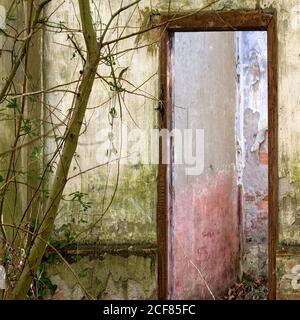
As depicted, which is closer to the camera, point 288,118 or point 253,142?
point 288,118

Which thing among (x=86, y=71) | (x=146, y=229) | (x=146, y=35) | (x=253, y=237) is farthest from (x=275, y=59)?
(x=253, y=237)

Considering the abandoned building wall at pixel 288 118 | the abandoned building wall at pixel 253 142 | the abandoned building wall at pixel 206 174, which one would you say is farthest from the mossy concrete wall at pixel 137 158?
the abandoned building wall at pixel 253 142

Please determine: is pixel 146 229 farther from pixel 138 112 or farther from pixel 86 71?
pixel 86 71

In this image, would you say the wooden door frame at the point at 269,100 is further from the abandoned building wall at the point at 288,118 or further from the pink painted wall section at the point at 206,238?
A: the pink painted wall section at the point at 206,238

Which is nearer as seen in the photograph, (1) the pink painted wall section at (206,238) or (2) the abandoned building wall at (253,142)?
(1) the pink painted wall section at (206,238)

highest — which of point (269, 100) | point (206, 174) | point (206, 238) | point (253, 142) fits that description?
point (269, 100)

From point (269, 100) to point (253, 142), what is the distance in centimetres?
337

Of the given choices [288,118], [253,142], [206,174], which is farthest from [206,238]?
[288,118]

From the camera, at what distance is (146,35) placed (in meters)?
6.73

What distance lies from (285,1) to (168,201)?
1.91 metres

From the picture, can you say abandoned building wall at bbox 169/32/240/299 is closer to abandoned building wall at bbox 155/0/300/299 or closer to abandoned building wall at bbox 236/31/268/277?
abandoned building wall at bbox 236/31/268/277

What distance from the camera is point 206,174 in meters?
8.35

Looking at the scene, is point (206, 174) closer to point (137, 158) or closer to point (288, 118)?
point (137, 158)

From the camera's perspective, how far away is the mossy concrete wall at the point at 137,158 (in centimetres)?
661
